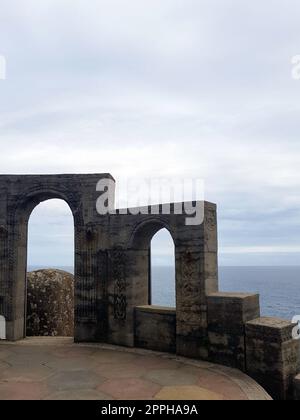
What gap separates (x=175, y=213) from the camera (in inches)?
353

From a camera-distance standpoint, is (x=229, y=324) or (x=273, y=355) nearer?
(x=273, y=355)

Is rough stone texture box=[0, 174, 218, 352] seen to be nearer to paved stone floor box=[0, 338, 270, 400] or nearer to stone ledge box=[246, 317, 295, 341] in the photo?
paved stone floor box=[0, 338, 270, 400]

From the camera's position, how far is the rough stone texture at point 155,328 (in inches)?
352

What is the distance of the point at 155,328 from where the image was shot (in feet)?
30.1

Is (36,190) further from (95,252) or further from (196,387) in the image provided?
(196,387)

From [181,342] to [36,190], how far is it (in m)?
5.66

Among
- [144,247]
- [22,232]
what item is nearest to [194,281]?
[144,247]

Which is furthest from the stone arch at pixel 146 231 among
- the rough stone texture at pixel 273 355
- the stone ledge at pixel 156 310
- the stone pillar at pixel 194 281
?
the rough stone texture at pixel 273 355

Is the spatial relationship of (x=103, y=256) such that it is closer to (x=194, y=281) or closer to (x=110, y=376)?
(x=194, y=281)

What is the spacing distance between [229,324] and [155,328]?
2031mm

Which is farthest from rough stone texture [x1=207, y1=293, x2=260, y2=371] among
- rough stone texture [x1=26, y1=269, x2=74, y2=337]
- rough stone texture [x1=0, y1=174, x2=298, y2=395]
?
rough stone texture [x1=26, y1=269, x2=74, y2=337]

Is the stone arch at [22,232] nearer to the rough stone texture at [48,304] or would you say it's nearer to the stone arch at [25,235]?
the stone arch at [25,235]
